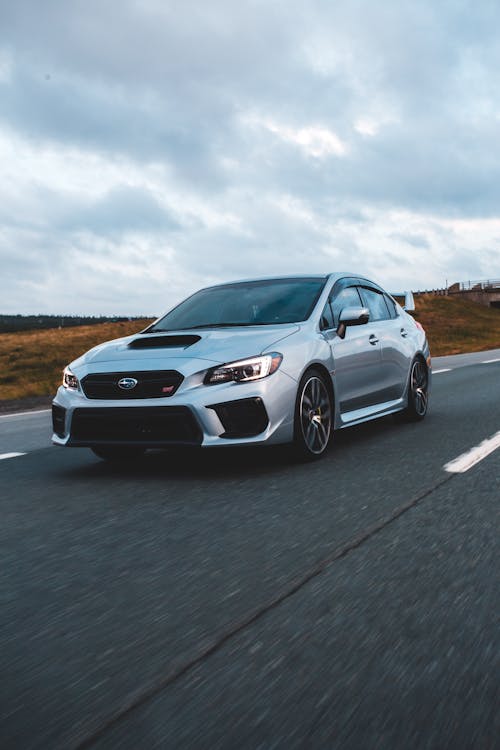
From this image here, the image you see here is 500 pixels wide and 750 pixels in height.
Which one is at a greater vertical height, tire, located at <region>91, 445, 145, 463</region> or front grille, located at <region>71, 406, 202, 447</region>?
front grille, located at <region>71, 406, 202, 447</region>

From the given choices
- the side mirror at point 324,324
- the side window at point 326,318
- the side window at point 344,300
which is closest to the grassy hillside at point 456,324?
the side window at point 344,300

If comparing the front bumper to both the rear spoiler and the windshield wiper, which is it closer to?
the windshield wiper

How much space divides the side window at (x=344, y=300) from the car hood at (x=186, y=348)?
87 centimetres

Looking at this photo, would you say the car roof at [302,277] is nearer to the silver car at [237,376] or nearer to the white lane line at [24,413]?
the silver car at [237,376]

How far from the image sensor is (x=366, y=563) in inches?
154

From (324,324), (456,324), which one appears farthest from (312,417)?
(456,324)

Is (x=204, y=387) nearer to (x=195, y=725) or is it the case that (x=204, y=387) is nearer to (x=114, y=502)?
(x=114, y=502)

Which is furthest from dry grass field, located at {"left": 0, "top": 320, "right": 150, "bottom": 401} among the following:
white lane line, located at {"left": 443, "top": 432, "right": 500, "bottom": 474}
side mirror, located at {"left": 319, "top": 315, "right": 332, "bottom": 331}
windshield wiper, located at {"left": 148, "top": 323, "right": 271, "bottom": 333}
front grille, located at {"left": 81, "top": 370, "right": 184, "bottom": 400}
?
white lane line, located at {"left": 443, "top": 432, "right": 500, "bottom": 474}

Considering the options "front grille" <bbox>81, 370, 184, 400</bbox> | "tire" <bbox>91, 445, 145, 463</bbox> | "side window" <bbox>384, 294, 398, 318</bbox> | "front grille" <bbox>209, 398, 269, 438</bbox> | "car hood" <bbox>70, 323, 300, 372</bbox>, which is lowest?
"tire" <bbox>91, 445, 145, 463</bbox>

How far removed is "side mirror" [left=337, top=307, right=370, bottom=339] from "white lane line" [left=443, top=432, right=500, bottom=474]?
4.71 feet

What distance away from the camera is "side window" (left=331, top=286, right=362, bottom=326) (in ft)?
25.5

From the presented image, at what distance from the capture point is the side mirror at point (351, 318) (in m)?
7.37

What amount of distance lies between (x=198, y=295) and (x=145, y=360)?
7.31ft

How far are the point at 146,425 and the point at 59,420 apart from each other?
850 mm
